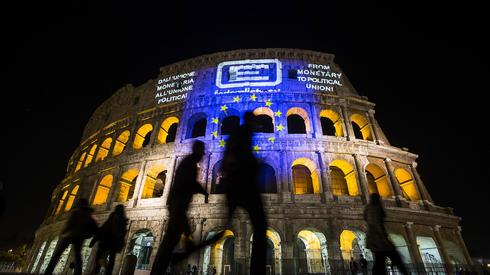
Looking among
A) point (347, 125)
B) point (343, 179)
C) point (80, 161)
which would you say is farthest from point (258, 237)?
point (80, 161)

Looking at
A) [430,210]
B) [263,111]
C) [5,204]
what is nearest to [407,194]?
[430,210]

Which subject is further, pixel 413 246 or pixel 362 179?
pixel 362 179

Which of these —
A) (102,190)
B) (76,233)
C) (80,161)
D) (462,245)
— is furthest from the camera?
(80,161)

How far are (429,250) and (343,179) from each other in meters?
6.93

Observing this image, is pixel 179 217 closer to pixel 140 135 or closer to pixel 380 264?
pixel 380 264

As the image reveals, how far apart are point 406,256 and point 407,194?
5124 mm

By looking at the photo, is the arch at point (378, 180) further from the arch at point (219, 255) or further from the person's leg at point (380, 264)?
the person's leg at point (380, 264)

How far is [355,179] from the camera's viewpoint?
17250 mm

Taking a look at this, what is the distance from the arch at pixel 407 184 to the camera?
1841 centimetres

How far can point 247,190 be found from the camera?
369 centimetres

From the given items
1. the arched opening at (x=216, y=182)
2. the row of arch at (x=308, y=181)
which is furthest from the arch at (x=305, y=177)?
the arched opening at (x=216, y=182)

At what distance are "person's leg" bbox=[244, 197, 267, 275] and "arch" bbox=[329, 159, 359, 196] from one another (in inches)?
598

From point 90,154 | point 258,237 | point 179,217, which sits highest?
point 90,154

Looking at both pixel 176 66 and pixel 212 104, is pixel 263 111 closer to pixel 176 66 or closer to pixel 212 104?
pixel 212 104
